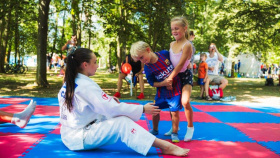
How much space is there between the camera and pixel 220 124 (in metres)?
4.74

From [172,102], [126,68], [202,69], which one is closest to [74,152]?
[172,102]

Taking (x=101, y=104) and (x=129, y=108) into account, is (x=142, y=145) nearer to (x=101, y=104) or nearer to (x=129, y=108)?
(x=129, y=108)

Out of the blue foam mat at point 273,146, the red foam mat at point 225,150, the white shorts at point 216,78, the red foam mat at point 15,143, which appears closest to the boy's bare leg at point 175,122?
the red foam mat at point 225,150

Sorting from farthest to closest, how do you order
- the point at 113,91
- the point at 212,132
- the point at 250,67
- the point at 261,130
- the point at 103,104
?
the point at 250,67 → the point at 113,91 → the point at 261,130 → the point at 212,132 → the point at 103,104

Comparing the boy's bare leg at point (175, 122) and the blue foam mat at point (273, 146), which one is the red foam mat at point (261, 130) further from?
the boy's bare leg at point (175, 122)

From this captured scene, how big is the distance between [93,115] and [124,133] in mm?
429

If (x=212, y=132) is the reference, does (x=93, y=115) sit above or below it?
above

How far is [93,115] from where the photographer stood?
9.71 ft

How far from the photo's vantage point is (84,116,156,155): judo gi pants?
279 centimetres

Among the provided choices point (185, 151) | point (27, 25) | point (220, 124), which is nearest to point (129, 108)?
point (185, 151)

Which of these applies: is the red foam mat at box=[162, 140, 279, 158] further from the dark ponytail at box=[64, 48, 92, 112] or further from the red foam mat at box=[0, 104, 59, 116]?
the red foam mat at box=[0, 104, 59, 116]

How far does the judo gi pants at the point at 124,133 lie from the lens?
2789 millimetres

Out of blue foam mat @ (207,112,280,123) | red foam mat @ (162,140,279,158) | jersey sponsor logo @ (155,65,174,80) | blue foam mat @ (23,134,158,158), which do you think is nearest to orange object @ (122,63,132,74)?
blue foam mat @ (207,112,280,123)

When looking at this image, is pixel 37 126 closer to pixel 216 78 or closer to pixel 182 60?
pixel 182 60
